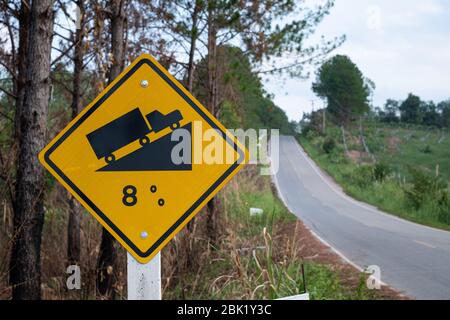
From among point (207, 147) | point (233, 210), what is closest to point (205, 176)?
point (207, 147)

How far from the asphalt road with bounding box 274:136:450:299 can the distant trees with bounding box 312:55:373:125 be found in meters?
33.1

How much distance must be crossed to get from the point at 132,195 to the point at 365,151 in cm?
4966

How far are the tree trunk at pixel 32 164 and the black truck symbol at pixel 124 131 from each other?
1689mm

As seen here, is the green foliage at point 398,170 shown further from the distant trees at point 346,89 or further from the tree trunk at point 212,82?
the tree trunk at point 212,82

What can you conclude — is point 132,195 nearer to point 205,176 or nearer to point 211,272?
point 205,176

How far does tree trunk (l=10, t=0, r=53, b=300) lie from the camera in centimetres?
405

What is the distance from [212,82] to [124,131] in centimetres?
830

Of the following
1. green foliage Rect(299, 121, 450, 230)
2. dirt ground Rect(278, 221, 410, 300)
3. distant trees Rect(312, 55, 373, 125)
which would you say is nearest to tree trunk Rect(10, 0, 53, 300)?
dirt ground Rect(278, 221, 410, 300)

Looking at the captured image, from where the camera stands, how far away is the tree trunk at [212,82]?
30.5 ft

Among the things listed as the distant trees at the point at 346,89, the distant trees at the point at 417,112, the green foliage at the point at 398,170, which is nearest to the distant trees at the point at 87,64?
the green foliage at the point at 398,170

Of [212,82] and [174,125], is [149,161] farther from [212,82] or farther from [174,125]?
[212,82]

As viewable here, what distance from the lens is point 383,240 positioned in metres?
12.6

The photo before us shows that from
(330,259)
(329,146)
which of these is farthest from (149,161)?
(329,146)
